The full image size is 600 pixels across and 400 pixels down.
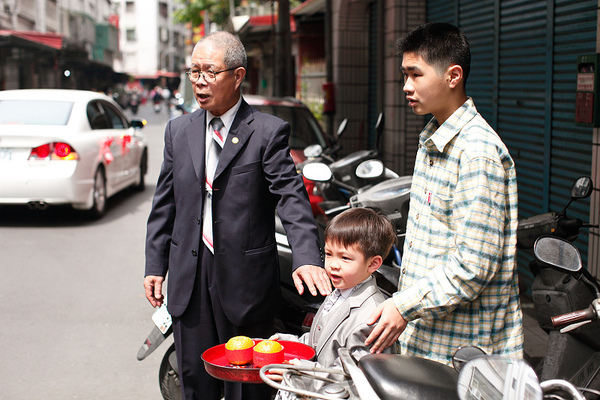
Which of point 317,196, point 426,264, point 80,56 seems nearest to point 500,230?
point 426,264

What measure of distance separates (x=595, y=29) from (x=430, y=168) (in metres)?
3.99

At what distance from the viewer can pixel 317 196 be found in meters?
6.63

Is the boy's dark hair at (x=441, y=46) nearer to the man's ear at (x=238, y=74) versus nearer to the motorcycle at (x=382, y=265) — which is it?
the man's ear at (x=238, y=74)

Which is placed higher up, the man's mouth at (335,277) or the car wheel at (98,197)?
the man's mouth at (335,277)

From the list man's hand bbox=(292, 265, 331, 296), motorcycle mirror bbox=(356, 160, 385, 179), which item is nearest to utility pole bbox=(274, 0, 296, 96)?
motorcycle mirror bbox=(356, 160, 385, 179)

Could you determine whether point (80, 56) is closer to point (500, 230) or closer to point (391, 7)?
point (391, 7)

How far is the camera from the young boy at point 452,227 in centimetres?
209

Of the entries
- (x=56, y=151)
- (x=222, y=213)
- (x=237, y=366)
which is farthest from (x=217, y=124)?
(x=56, y=151)

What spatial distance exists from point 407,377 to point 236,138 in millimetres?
1508

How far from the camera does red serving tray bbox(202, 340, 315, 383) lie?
2266 millimetres

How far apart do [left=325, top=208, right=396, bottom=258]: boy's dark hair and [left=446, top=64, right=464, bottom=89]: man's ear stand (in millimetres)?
582

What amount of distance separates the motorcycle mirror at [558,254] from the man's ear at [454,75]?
0.78 m

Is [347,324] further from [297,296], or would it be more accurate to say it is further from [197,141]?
[297,296]

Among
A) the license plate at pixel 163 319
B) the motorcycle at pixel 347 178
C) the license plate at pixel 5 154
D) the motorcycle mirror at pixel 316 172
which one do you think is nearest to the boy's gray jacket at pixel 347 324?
the license plate at pixel 163 319
